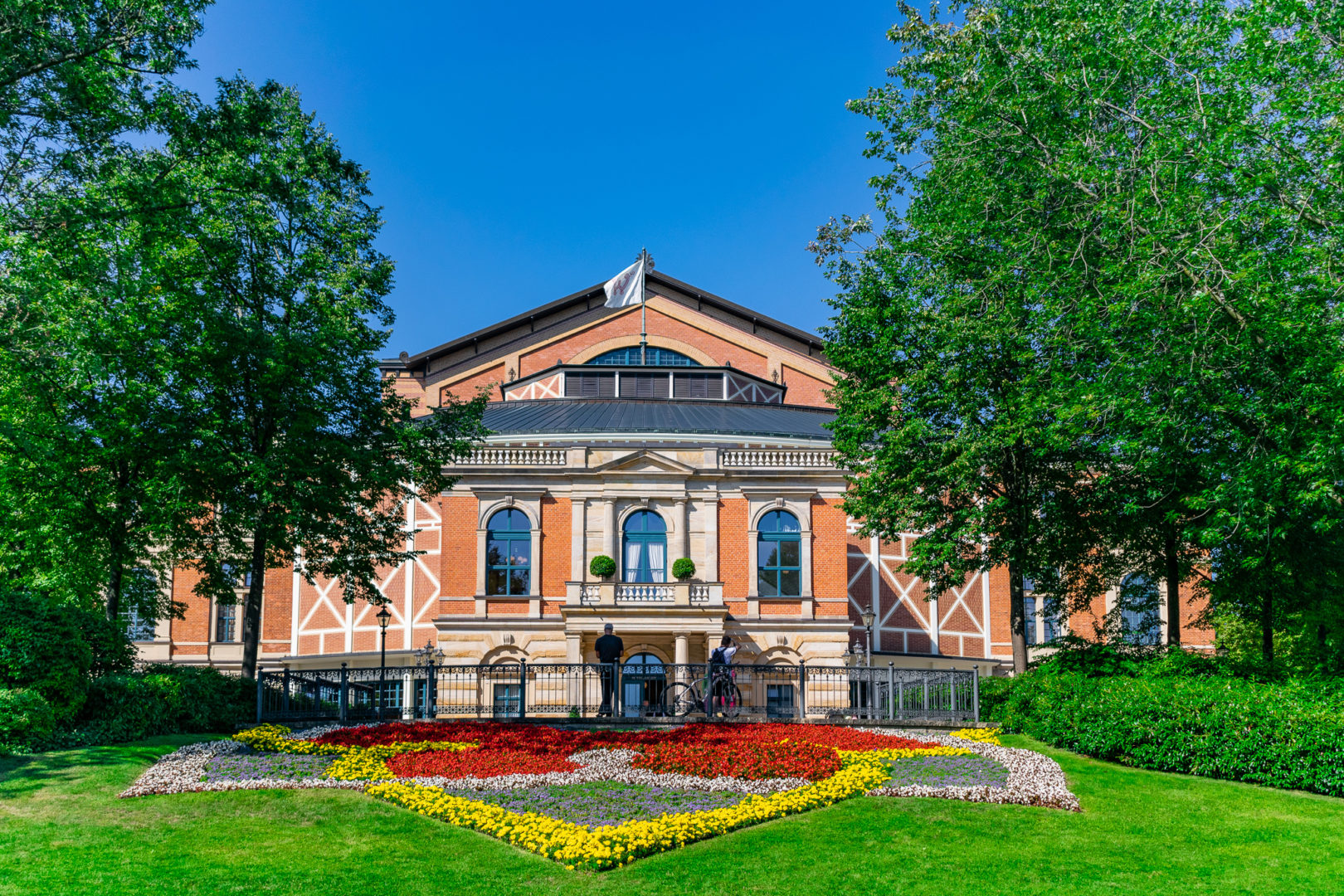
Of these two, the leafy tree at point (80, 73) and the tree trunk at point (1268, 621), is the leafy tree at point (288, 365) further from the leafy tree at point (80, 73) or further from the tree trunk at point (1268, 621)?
the tree trunk at point (1268, 621)

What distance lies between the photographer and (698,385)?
1719 inches

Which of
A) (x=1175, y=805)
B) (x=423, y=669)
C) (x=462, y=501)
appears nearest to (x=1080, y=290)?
(x=1175, y=805)

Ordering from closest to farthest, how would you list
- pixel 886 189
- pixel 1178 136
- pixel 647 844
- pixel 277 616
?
pixel 647 844 < pixel 1178 136 < pixel 886 189 < pixel 277 616

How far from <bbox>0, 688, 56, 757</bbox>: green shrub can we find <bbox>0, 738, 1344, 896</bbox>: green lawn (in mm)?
709

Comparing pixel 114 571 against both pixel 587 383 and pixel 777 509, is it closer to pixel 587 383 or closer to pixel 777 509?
pixel 777 509

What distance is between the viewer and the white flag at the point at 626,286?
4622 centimetres

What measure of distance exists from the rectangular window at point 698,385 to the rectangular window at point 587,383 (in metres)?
2.82

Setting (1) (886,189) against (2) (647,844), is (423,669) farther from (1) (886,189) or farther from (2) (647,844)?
(1) (886,189)

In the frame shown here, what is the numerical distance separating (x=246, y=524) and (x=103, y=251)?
543cm

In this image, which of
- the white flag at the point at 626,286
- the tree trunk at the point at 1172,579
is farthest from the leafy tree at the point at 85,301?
the white flag at the point at 626,286

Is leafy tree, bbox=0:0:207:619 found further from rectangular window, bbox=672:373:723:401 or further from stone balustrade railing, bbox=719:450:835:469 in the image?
rectangular window, bbox=672:373:723:401

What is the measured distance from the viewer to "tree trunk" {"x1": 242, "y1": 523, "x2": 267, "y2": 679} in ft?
65.6

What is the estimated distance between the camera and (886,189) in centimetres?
2286

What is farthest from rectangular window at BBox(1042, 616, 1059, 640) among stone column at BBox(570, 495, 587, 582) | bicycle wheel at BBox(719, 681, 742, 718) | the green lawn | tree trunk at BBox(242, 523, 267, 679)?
tree trunk at BBox(242, 523, 267, 679)
